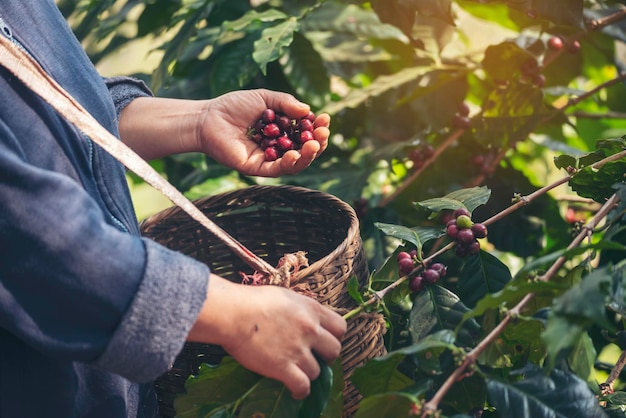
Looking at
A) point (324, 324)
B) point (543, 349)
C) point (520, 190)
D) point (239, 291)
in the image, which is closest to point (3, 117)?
point (239, 291)

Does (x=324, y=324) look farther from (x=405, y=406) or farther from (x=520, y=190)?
(x=520, y=190)

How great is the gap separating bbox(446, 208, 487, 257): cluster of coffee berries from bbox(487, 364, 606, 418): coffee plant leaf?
0.25 meters

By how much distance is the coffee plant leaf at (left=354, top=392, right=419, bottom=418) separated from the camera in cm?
85

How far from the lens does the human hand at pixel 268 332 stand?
0.84 metres

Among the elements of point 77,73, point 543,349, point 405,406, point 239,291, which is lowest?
point 543,349

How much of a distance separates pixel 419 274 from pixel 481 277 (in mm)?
112

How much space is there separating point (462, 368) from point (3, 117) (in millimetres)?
643

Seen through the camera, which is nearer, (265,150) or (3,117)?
(3,117)

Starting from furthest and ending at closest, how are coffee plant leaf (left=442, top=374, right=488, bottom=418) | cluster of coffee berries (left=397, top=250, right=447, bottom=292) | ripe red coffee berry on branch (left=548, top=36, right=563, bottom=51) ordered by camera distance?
ripe red coffee berry on branch (left=548, top=36, right=563, bottom=51) → cluster of coffee berries (left=397, top=250, right=447, bottom=292) → coffee plant leaf (left=442, top=374, right=488, bottom=418)

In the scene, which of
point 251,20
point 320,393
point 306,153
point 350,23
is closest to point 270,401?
point 320,393

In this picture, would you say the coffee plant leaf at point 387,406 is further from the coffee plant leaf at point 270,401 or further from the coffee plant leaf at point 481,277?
the coffee plant leaf at point 481,277

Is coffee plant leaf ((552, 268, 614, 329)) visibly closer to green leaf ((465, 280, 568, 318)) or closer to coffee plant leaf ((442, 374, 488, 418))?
green leaf ((465, 280, 568, 318))

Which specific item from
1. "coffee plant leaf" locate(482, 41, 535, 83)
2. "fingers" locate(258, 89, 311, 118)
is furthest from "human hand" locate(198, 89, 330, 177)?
"coffee plant leaf" locate(482, 41, 535, 83)

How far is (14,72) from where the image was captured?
87 cm
